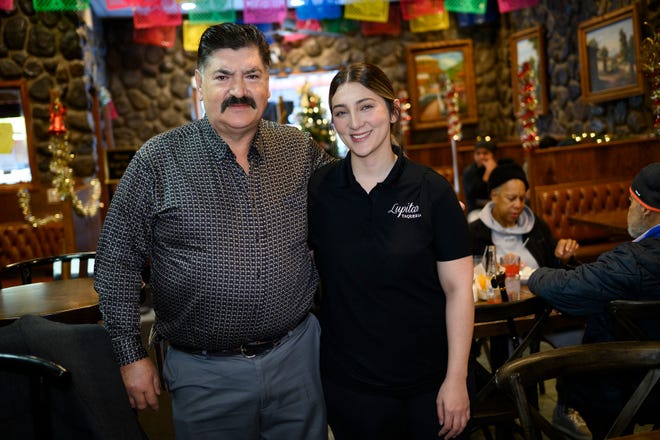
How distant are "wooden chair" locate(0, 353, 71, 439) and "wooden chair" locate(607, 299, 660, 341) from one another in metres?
1.80

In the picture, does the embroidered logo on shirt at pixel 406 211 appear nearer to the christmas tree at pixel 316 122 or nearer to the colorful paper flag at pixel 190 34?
the christmas tree at pixel 316 122

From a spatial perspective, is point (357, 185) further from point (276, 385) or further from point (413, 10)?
point (413, 10)

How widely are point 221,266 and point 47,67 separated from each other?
598 cm

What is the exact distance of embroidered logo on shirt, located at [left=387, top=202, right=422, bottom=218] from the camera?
1.80 metres

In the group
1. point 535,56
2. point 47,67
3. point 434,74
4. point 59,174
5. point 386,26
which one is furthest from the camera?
point 434,74

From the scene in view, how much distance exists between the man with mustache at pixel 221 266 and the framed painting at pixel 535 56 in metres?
7.52

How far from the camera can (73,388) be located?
164 cm

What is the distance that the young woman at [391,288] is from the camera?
1790 millimetres

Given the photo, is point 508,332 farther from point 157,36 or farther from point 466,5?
point 157,36

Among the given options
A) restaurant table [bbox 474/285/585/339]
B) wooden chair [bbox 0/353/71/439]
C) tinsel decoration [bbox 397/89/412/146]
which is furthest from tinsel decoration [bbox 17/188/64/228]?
tinsel decoration [bbox 397/89/412/146]

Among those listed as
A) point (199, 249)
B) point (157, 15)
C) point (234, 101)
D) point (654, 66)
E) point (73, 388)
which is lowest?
point (73, 388)

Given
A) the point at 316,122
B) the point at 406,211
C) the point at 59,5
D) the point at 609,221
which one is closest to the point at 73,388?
the point at 406,211

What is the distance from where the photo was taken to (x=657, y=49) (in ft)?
19.7

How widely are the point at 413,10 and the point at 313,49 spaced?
7.64 feet
